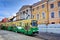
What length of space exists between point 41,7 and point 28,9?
27.5 ft

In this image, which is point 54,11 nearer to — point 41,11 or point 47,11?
point 47,11

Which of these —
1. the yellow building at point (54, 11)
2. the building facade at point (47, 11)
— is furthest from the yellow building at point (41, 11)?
the yellow building at point (54, 11)

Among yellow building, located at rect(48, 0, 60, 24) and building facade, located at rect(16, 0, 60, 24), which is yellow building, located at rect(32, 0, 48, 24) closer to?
building facade, located at rect(16, 0, 60, 24)

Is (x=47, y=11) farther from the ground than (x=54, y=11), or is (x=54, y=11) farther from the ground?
(x=47, y=11)

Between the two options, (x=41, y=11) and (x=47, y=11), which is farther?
(x=41, y=11)

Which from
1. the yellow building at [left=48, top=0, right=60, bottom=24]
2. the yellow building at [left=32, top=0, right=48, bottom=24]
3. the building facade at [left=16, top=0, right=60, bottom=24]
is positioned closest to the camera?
the yellow building at [left=48, top=0, right=60, bottom=24]

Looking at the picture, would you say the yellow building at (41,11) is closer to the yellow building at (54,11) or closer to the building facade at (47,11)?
the building facade at (47,11)

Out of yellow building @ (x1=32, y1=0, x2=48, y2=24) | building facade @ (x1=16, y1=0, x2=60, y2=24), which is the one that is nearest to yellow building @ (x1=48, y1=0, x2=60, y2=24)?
building facade @ (x1=16, y1=0, x2=60, y2=24)

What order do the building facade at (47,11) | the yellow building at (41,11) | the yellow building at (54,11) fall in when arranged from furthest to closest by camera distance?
the yellow building at (41,11) → the building facade at (47,11) → the yellow building at (54,11)

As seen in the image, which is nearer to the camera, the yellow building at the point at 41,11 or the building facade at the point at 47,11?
the building facade at the point at 47,11

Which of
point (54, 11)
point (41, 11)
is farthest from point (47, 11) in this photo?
point (41, 11)

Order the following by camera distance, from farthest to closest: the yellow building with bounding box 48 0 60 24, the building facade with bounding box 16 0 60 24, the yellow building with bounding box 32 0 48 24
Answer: the yellow building with bounding box 32 0 48 24 → the building facade with bounding box 16 0 60 24 → the yellow building with bounding box 48 0 60 24

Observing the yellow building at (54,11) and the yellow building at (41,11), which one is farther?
the yellow building at (41,11)

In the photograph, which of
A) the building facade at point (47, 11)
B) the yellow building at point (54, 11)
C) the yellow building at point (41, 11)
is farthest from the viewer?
the yellow building at point (41, 11)
